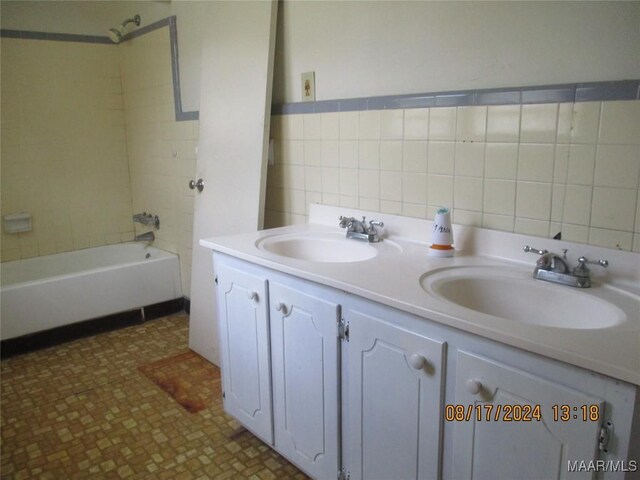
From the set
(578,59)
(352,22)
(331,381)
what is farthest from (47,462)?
(578,59)

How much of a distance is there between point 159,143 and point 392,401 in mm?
2746

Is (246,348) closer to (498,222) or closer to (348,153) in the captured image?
(348,153)

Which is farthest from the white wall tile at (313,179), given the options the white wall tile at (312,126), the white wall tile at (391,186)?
the white wall tile at (391,186)

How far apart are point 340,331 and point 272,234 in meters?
0.74

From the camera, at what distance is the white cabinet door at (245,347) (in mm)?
1861

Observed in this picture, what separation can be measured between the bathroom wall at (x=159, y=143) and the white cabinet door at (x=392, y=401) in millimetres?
2118

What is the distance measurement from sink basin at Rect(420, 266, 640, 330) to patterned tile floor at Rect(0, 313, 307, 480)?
0.99 m

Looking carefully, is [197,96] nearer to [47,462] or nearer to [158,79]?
[158,79]

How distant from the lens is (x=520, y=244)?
161cm

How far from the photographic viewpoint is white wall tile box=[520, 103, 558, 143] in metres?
1.50

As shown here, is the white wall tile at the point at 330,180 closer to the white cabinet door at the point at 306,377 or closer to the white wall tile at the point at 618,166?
the white cabinet door at the point at 306,377

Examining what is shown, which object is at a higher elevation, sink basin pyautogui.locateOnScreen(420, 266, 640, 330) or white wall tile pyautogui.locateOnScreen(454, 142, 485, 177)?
white wall tile pyautogui.locateOnScreen(454, 142, 485, 177)

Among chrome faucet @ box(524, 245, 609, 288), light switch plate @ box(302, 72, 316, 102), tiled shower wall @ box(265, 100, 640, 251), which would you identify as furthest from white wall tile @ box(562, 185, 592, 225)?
light switch plate @ box(302, 72, 316, 102)

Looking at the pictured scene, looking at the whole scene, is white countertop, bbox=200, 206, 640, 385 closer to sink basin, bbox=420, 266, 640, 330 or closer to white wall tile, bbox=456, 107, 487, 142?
sink basin, bbox=420, 266, 640, 330
